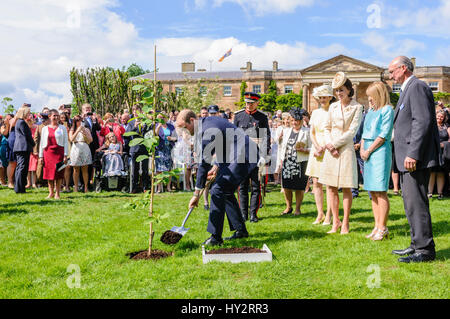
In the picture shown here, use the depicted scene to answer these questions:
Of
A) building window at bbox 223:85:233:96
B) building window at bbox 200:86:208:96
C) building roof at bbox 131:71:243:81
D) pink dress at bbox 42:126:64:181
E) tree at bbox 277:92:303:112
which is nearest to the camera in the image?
pink dress at bbox 42:126:64:181

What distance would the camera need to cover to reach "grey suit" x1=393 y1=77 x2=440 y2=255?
5.04m

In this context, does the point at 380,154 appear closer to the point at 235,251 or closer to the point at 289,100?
the point at 235,251

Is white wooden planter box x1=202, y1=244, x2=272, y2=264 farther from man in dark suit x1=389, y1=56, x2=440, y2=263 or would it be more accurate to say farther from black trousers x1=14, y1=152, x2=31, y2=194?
black trousers x1=14, y1=152, x2=31, y2=194

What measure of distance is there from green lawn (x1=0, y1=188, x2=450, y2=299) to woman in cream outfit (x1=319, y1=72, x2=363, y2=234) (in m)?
0.86

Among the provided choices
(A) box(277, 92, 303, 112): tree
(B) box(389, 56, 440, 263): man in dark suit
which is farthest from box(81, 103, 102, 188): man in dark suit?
(A) box(277, 92, 303, 112): tree

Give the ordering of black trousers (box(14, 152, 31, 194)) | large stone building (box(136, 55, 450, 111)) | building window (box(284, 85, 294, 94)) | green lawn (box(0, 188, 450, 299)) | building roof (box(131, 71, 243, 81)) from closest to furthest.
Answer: green lawn (box(0, 188, 450, 299)) → black trousers (box(14, 152, 31, 194)) → large stone building (box(136, 55, 450, 111)) → building window (box(284, 85, 294, 94)) → building roof (box(131, 71, 243, 81))

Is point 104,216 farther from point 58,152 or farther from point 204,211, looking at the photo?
point 58,152

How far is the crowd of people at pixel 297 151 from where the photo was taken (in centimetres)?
626

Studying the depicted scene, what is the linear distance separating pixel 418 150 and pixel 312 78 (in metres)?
63.4

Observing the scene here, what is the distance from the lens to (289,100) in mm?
68062

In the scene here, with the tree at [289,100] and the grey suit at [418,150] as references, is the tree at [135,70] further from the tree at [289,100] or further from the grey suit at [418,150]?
the grey suit at [418,150]

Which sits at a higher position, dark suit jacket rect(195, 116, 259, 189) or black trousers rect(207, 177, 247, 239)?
dark suit jacket rect(195, 116, 259, 189)

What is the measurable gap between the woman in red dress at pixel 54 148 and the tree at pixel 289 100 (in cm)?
5838
